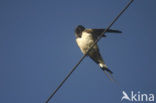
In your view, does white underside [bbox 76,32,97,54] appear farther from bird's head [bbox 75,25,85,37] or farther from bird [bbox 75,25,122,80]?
bird's head [bbox 75,25,85,37]

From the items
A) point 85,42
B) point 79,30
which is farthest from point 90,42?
point 79,30

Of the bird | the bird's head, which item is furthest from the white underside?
the bird's head

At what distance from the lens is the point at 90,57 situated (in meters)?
3.84

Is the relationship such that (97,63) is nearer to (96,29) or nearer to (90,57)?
(90,57)

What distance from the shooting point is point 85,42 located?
369cm

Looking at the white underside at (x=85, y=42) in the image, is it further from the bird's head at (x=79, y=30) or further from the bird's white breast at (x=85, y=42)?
the bird's head at (x=79, y=30)

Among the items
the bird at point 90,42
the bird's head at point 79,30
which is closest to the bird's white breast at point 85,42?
the bird at point 90,42

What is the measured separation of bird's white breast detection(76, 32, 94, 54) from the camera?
12.1 ft

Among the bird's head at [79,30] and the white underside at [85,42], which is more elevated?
the bird's head at [79,30]

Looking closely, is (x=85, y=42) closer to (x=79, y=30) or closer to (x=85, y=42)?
(x=85, y=42)

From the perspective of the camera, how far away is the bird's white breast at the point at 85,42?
368 cm

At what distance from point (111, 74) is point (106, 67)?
20cm

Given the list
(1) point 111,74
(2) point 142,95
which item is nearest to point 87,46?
(1) point 111,74

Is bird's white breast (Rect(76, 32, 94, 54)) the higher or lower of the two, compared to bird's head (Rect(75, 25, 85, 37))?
lower
